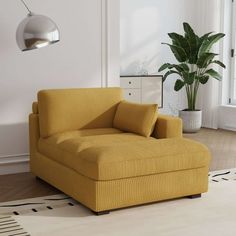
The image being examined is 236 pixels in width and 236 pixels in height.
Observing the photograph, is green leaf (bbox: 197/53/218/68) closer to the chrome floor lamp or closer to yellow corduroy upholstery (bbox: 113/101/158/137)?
yellow corduroy upholstery (bbox: 113/101/158/137)

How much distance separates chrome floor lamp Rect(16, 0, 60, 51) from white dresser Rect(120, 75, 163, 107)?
295 cm

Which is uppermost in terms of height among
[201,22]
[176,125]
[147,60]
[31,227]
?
[201,22]

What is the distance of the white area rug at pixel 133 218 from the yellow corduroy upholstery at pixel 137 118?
0.75m

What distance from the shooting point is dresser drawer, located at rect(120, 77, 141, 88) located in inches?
272

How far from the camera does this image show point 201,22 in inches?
297

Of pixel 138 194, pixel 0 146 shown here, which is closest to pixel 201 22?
pixel 0 146

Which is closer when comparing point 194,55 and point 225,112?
point 194,55

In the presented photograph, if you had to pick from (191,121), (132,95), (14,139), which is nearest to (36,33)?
(14,139)

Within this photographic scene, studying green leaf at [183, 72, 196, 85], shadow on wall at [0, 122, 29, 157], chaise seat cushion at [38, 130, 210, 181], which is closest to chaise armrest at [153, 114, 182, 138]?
chaise seat cushion at [38, 130, 210, 181]

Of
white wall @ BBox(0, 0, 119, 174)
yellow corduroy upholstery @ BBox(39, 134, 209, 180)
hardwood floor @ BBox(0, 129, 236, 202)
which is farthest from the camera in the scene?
white wall @ BBox(0, 0, 119, 174)

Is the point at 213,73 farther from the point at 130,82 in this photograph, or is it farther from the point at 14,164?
the point at 14,164

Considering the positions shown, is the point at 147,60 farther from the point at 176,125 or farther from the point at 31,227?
the point at 31,227

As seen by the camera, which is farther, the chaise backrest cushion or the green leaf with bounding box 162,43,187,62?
the green leaf with bounding box 162,43,187,62

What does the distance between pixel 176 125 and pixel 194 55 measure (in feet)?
9.23
